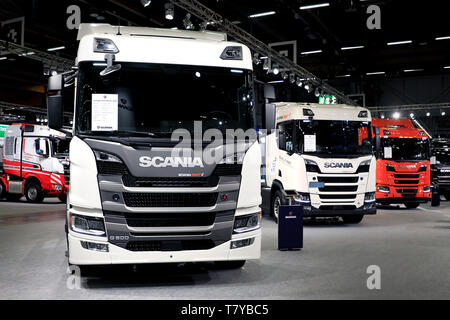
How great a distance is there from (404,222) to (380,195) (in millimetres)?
2953

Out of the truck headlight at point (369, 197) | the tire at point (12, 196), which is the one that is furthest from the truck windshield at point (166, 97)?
the tire at point (12, 196)

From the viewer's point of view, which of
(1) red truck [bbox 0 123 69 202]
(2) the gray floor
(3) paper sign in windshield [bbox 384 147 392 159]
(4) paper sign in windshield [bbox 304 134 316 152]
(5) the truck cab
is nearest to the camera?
(2) the gray floor

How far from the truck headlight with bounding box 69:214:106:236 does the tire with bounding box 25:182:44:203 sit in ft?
44.0

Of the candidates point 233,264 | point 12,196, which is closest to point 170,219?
point 233,264

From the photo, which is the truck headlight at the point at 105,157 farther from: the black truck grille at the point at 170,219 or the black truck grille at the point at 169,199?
the black truck grille at the point at 170,219

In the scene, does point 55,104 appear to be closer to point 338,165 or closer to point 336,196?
point 338,165

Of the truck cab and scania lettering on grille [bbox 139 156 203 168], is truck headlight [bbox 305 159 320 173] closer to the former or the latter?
scania lettering on grille [bbox 139 156 203 168]

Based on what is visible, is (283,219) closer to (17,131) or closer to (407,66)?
(17,131)

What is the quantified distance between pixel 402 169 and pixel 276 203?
534cm

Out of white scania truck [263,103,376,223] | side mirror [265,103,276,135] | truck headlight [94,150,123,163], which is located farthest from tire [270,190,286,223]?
truck headlight [94,150,123,163]

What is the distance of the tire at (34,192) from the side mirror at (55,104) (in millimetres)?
12983

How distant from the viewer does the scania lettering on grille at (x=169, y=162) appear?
17.3 feet

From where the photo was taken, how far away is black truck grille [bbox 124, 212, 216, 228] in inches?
208
